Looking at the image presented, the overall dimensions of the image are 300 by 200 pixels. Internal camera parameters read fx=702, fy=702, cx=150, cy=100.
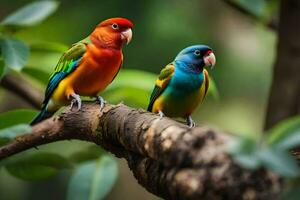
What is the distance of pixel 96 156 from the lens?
2.52 metres

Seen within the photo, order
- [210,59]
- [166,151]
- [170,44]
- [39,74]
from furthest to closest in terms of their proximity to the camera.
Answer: [170,44] → [39,74] → [210,59] → [166,151]

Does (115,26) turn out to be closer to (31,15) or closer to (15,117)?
(31,15)

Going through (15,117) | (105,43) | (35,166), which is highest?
(105,43)

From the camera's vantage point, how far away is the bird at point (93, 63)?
8.05ft

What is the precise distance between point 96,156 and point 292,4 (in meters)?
1.10

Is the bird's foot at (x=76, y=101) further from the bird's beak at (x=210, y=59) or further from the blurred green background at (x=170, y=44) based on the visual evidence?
the blurred green background at (x=170, y=44)

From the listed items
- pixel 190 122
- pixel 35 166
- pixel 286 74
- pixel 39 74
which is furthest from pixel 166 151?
pixel 286 74

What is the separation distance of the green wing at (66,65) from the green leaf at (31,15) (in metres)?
0.16

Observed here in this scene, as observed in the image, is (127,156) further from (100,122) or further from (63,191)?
(63,191)

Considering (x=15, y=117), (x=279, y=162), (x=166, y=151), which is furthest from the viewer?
(x=15, y=117)

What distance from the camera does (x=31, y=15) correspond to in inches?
94.8

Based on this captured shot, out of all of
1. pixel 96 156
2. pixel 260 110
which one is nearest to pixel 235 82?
pixel 260 110

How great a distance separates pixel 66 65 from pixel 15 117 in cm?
46

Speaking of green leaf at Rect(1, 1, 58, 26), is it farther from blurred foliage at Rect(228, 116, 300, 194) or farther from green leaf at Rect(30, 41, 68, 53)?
blurred foliage at Rect(228, 116, 300, 194)
